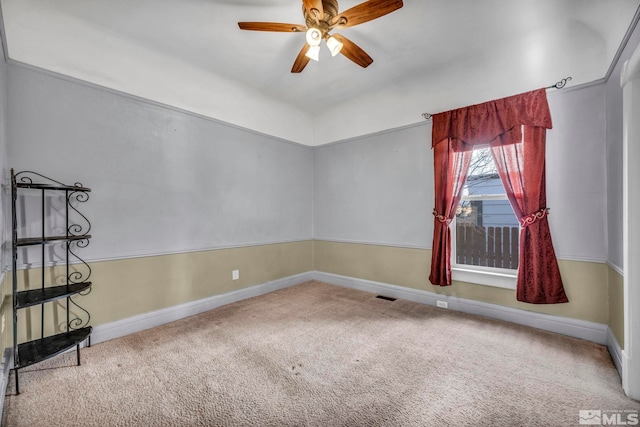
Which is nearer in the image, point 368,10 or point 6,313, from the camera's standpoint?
point 368,10

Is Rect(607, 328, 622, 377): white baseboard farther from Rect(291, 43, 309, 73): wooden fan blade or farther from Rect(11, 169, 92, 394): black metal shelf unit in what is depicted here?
Rect(11, 169, 92, 394): black metal shelf unit

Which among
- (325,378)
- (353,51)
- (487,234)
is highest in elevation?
(353,51)

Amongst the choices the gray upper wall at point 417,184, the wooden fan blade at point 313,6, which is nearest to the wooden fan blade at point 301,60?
the wooden fan blade at point 313,6

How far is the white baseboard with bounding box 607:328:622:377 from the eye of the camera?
76.3 inches

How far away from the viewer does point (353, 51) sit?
7.47 feet

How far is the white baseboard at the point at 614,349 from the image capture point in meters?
1.94

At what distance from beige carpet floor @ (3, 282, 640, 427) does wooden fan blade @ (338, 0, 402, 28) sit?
8.21 feet

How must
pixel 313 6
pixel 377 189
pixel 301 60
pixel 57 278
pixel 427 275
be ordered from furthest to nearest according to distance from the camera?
pixel 377 189, pixel 427 275, pixel 301 60, pixel 57 278, pixel 313 6

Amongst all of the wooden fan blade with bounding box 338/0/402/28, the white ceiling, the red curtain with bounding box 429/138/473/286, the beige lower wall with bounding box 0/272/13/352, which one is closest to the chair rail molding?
the white ceiling

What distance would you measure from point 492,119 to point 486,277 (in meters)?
1.67

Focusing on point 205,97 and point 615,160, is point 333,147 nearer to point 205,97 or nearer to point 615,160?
point 205,97

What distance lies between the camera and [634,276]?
1677 mm

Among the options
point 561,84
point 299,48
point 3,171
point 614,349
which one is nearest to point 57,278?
point 3,171

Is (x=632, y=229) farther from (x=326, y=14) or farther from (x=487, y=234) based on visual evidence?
(x=326, y=14)
